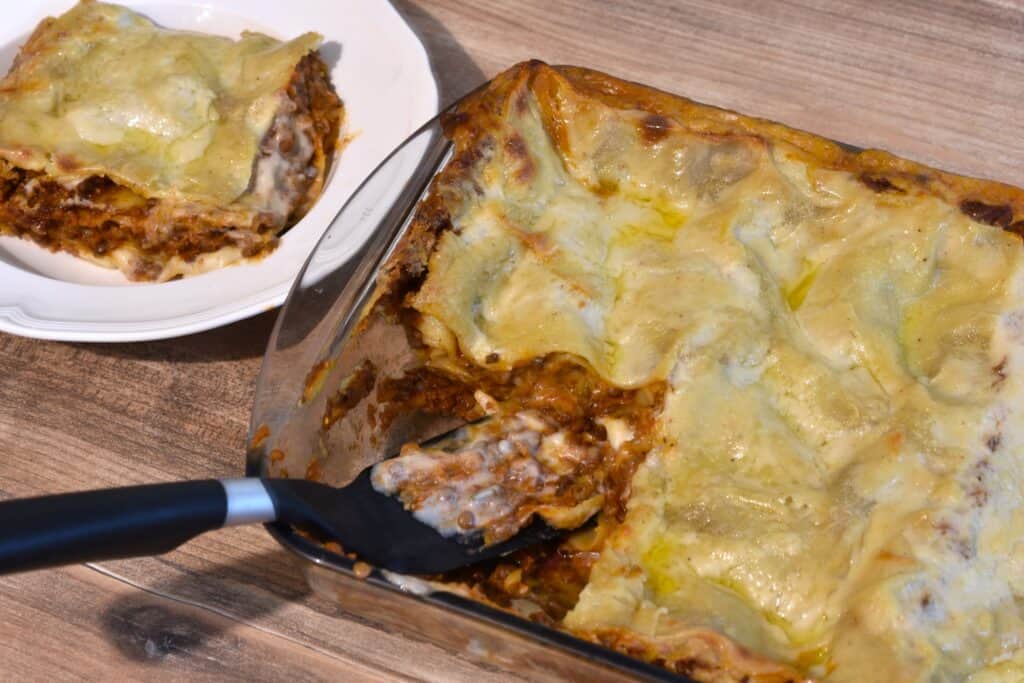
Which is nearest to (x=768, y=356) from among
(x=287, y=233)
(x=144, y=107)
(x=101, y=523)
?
(x=101, y=523)

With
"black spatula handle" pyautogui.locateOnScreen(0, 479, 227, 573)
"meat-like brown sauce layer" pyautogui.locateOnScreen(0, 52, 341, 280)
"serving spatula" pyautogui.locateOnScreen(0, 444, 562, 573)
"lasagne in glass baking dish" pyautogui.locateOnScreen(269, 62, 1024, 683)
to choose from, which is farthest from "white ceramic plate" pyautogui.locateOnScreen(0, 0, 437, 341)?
"black spatula handle" pyautogui.locateOnScreen(0, 479, 227, 573)

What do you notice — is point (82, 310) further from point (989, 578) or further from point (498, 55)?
point (989, 578)

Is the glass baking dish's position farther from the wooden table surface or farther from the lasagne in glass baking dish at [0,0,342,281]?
the lasagne in glass baking dish at [0,0,342,281]

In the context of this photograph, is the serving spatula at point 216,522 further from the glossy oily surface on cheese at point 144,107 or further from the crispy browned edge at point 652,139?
the glossy oily surface on cheese at point 144,107

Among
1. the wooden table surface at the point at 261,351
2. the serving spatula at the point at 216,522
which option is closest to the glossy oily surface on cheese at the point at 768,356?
the serving spatula at the point at 216,522

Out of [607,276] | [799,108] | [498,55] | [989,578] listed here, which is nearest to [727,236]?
[607,276]

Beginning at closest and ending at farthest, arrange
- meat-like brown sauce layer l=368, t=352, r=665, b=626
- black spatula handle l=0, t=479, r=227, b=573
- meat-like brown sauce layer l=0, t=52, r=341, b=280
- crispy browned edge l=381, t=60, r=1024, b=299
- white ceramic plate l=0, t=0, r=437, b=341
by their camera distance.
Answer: black spatula handle l=0, t=479, r=227, b=573
meat-like brown sauce layer l=368, t=352, r=665, b=626
crispy browned edge l=381, t=60, r=1024, b=299
white ceramic plate l=0, t=0, r=437, b=341
meat-like brown sauce layer l=0, t=52, r=341, b=280
